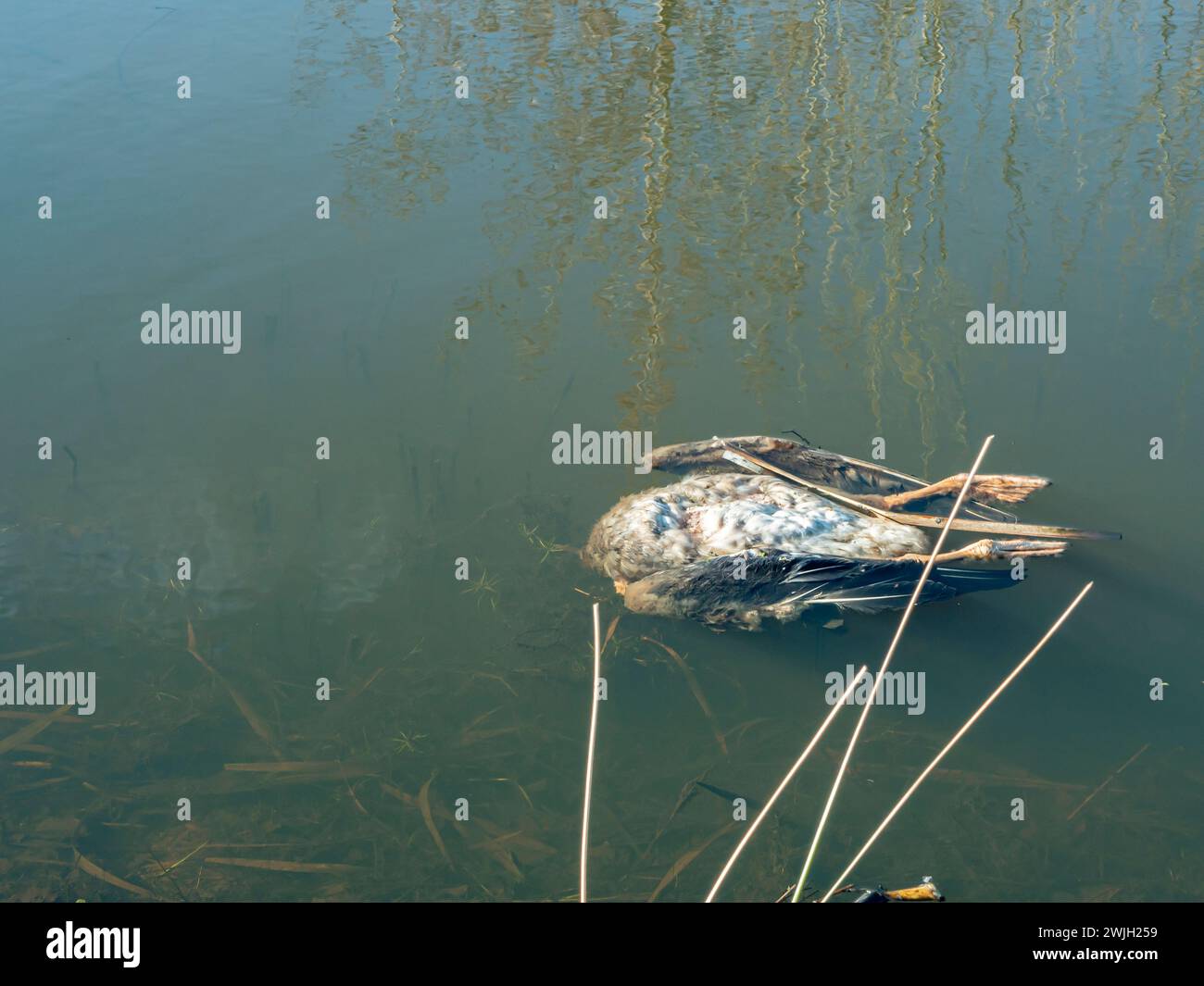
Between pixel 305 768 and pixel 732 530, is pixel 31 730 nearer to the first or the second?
pixel 305 768

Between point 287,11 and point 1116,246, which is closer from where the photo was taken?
point 1116,246

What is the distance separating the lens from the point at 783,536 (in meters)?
5.07

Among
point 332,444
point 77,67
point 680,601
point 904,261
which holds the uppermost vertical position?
point 77,67

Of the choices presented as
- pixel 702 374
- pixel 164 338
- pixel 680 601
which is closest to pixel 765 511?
pixel 680 601

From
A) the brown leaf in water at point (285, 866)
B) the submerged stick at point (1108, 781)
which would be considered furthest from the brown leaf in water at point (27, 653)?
the submerged stick at point (1108, 781)

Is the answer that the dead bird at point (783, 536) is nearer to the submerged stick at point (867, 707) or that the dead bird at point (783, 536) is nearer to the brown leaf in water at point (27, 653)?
the submerged stick at point (867, 707)

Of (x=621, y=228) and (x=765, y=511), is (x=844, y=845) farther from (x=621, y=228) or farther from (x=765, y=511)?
(x=621, y=228)

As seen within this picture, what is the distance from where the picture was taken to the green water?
421 centimetres

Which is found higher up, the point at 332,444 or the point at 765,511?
the point at 332,444

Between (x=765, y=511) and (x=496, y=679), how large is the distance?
1.56 meters

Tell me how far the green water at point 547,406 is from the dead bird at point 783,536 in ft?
0.57

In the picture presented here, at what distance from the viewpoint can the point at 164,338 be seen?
6707mm

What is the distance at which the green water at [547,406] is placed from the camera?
4211mm

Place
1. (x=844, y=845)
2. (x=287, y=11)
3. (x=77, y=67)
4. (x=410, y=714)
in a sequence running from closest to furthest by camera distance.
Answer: (x=844, y=845)
(x=410, y=714)
(x=77, y=67)
(x=287, y=11)
